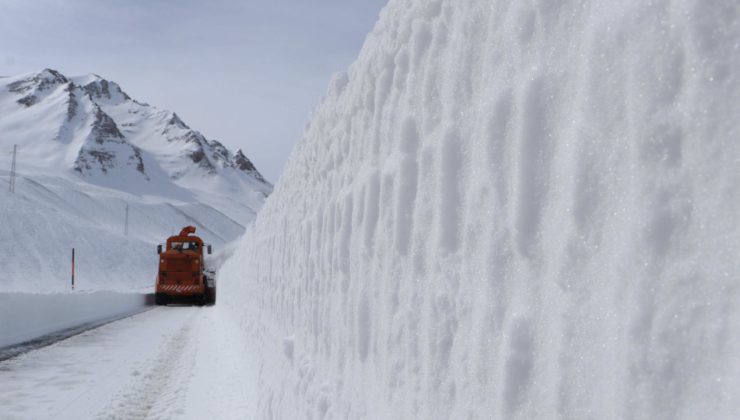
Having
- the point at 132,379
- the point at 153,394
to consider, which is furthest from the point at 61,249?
the point at 153,394

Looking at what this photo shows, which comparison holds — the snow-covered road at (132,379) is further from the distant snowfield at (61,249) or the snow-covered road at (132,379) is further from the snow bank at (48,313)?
the distant snowfield at (61,249)

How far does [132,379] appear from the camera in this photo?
24.2ft

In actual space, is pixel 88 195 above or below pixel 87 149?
below

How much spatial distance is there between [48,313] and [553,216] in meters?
17.8

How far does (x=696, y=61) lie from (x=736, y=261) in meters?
0.28

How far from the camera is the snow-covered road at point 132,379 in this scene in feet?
19.1

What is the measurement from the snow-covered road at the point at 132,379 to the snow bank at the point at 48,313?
192cm

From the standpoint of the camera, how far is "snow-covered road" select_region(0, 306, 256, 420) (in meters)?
5.84

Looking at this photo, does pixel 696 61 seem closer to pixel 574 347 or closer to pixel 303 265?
pixel 574 347

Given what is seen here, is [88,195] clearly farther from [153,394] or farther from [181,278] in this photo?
[153,394]

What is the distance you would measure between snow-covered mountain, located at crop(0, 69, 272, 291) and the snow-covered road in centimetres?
2991

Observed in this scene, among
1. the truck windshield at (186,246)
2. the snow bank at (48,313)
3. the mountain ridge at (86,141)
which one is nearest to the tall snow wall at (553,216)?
the snow bank at (48,313)

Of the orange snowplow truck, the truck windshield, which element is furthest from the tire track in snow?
the truck windshield

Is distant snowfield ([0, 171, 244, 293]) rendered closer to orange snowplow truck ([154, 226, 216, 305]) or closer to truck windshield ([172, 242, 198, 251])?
truck windshield ([172, 242, 198, 251])
